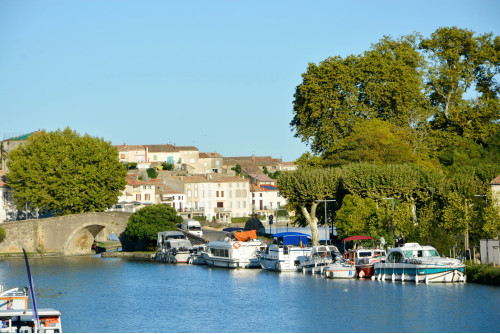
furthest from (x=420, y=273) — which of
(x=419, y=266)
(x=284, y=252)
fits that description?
(x=284, y=252)

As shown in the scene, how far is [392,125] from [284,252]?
16.5 meters

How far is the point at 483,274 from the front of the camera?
4525 cm

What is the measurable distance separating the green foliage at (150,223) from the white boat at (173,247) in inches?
64.8

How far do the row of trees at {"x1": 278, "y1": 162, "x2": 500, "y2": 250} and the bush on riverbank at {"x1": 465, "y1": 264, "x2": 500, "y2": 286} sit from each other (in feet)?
12.1

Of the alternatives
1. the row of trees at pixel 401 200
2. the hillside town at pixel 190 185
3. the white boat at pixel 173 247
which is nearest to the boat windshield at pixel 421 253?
the row of trees at pixel 401 200

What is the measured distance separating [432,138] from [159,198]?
4983 cm

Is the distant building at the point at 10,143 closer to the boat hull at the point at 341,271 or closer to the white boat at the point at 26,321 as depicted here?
the boat hull at the point at 341,271

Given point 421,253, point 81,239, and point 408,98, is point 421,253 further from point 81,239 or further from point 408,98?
point 81,239

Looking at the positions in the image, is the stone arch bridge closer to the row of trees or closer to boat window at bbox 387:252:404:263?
the row of trees

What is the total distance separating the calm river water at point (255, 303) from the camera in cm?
3712

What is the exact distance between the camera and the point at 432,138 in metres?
71.2

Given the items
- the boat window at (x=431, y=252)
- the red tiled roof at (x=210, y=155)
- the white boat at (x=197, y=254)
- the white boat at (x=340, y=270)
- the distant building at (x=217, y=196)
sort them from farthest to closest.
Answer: the red tiled roof at (x=210, y=155), the distant building at (x=217, y=196), the white boat at (x=197, y=254), the white boat at (x=340, y=270), the boat window at (x=431, y=252)

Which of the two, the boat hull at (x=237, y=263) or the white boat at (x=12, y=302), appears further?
the boat hull at (x=237, y=263)

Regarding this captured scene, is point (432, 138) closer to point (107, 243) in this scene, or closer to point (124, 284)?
point (124, 284)
